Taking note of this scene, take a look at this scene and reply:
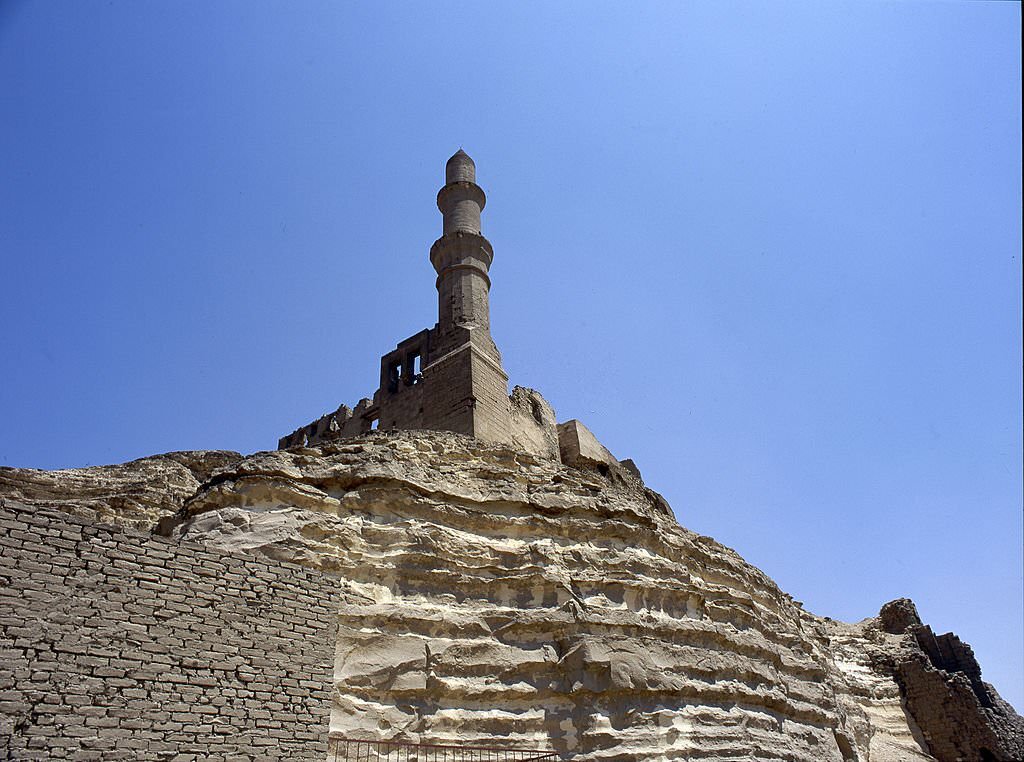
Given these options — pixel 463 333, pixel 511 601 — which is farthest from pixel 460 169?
pixel 511 601

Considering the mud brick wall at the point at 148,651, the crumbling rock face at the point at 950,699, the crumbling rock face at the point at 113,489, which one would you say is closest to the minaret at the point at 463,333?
the crumbling rock face at the point at 113,489

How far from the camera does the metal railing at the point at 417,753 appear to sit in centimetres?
805

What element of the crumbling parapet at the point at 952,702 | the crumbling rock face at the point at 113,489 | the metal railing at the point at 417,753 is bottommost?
the metal railing at the point at 417,753

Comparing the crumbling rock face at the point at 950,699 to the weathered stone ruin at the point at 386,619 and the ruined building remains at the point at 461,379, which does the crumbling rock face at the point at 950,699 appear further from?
the ruined building remains at the point at 461,379

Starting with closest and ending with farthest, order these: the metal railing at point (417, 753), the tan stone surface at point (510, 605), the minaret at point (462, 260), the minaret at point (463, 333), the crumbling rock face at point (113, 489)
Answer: the metal railing at point (417, 753) < the tan stone surface at point (510, 605) < the crumbling rock face at point (113, 489) < the minaret at point (463, 333) < the minaret at point (462, 260)

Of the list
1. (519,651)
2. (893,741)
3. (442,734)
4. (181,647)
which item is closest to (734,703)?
(519,651)

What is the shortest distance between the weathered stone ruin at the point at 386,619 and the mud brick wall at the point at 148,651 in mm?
18

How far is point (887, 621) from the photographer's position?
25.7m

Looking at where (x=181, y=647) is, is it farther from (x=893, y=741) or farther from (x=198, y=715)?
(x=893, y=741)

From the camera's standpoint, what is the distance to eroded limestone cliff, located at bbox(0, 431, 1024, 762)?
9312mm

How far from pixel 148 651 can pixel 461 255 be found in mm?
17589

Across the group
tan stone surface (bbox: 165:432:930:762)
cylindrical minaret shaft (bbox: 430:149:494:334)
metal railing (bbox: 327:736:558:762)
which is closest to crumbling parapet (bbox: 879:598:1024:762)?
tan stone surface (bbox: 165:432:930:762)

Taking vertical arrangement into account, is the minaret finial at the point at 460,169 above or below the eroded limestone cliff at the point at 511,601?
above

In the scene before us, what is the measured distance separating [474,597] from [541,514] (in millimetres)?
2038
